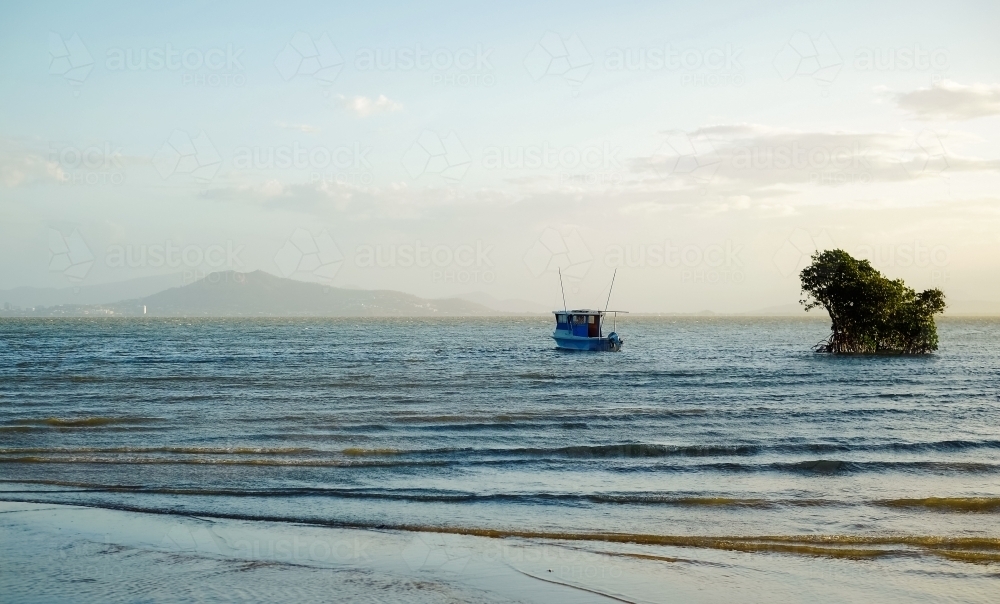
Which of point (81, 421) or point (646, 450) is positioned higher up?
point (646, 450)

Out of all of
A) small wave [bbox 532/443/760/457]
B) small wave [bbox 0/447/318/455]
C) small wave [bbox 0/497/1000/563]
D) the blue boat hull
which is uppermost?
the blue boat hull

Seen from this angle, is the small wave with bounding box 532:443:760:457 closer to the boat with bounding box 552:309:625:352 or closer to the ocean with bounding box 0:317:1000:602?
the ocean with bounding box 0:317:1000:602

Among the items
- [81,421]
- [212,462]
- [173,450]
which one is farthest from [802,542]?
[81,421]

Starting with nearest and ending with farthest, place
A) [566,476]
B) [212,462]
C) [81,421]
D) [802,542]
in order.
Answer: [802,542], [566,476], [212,462], [81,421]

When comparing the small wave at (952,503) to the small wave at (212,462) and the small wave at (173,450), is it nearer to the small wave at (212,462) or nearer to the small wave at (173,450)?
the small wave at (212,462)

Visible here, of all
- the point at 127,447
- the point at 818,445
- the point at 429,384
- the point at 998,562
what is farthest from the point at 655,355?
the point at 998,562

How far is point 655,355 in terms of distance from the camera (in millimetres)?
67750

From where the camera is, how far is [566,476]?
1608cm

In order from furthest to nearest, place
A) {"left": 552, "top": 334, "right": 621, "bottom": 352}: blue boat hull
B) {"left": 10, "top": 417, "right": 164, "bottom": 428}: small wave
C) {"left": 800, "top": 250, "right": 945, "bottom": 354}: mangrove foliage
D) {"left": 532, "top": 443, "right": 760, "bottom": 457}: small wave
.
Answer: {"left": 552, "top": 334, "right": 621, "bottom": 352}: blue boat hull < {"left": 800, "top": 250, "right": 945, "bottom": 354}: mangrove foliage < {"left": 10, "top": 417, "right": 164, "bottom": 428}: small wave < {"left": 532, "top": 443, "right": 760, "bottom": 457}: small wave

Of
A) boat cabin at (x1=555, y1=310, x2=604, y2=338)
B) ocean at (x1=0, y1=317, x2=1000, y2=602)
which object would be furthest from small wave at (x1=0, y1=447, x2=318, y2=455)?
boat cabin at (x1=555, y1=310, x2=604, y2=338)

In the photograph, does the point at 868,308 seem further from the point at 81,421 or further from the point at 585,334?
the point at 81,421

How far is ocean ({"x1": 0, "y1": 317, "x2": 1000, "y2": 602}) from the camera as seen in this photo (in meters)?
9.80

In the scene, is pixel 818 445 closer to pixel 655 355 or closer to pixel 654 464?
pixel 654 464

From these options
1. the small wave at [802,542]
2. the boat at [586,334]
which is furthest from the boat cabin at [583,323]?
the small wave at [802,542]
